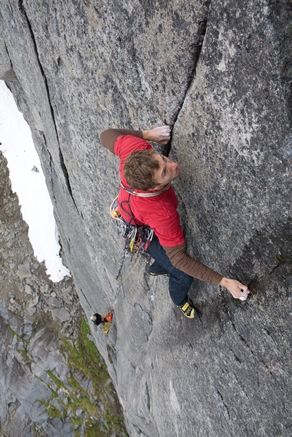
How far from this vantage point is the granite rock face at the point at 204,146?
8.78 feet

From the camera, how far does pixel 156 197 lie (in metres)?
3.63

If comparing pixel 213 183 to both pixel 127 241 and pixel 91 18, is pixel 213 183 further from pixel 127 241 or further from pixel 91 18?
pixel 91 18

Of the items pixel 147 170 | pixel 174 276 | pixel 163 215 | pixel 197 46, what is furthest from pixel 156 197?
pixel 174 276

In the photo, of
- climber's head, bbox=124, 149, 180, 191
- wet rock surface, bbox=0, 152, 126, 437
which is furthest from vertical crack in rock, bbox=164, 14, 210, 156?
wet rock surface, bbox=0, 152, 126, 437

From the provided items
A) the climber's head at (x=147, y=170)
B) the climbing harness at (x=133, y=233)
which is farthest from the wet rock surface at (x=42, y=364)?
the climber's head at (x=147, y=170)

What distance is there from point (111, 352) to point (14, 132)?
9982 millimetres

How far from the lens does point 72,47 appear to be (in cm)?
511

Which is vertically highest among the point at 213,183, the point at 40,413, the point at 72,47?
the point at 72,47

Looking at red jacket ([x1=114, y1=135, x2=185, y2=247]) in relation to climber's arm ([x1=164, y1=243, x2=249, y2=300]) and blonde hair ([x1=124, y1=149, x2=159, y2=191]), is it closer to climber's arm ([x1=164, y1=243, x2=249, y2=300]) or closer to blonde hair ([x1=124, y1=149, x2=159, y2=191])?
climber's arm ([x1=164, y1=243, x2=249, y2=300])

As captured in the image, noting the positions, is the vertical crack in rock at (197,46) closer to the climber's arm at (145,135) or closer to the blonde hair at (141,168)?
the climber's arm at (145,135)

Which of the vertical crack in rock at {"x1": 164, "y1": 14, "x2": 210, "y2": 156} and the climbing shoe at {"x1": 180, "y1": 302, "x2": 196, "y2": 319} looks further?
the climbing shoe at {"x1": 180, "y1": 302, "x2": 196, "y2": 319}

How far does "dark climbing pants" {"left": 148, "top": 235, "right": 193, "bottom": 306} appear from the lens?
4.75 m

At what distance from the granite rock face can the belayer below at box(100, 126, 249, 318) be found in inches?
11.8

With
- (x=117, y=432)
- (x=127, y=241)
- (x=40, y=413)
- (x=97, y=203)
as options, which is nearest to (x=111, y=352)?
(x=117, y=432)
